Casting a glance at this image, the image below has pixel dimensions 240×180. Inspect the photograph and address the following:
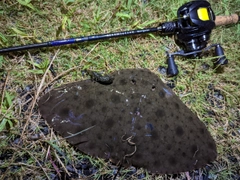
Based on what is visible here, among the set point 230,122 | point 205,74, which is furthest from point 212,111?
point 205,74

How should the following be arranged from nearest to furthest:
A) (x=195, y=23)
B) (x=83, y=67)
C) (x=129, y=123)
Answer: (x=129, y=123)
(x=195, y=23)
(x=83, y=67)

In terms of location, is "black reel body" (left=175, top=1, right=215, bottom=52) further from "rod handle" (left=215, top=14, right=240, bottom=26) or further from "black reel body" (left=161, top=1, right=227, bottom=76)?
"rod handle" (left=215, top=14, right=240, bottom=26)

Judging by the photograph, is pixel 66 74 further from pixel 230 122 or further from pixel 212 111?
pixel 230 122

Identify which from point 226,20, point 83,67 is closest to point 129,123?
point 83,67

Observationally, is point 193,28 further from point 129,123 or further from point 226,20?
point 129,123

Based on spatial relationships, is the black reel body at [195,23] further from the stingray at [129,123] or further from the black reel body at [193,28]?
the stingray at [129,123]

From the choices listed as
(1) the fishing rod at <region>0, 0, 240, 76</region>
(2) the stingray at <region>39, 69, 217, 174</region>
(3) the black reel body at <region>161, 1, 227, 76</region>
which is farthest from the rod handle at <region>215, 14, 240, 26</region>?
(2) the stingray at <region>39, 69, 217, 174</region>

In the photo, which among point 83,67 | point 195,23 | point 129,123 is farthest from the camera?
point 83,67
